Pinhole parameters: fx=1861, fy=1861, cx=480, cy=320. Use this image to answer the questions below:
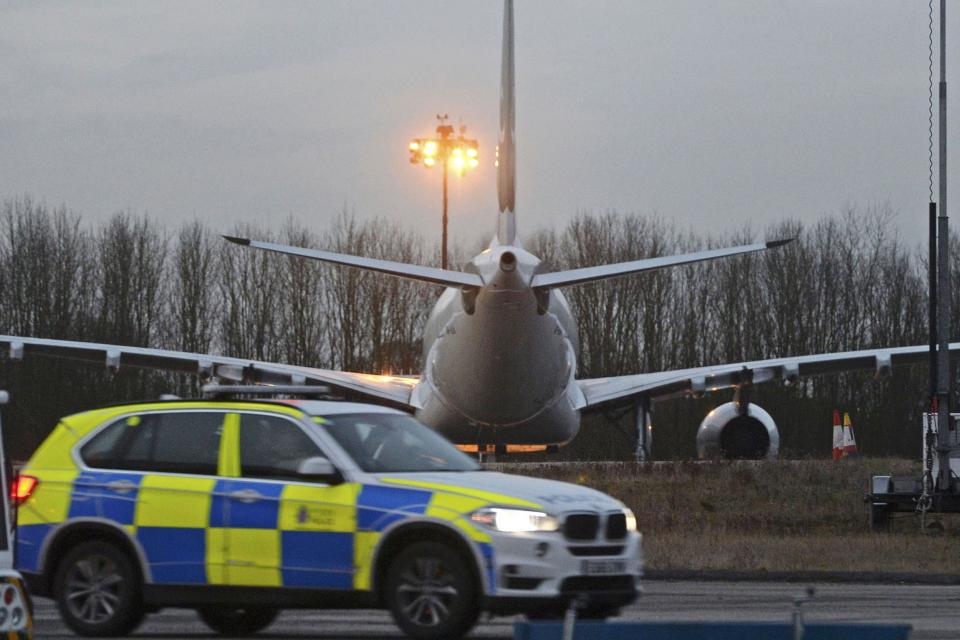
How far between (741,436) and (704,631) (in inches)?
1346

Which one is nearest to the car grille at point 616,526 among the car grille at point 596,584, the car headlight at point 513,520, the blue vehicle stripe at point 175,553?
the car grille at point 596,584

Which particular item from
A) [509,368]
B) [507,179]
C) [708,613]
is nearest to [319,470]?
[708,613]

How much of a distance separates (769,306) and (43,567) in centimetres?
7532

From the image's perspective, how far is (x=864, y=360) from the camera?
44094 millimetres

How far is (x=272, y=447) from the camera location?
12906 mm

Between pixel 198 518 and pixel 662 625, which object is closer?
pixel 662 625

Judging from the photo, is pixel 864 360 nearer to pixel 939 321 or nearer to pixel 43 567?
pixel 939 321

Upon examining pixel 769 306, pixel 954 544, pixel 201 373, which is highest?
pixel 769 306

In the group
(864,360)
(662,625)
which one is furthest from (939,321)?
(662,625)

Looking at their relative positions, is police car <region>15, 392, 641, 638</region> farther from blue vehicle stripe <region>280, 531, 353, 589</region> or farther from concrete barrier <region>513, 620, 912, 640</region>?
concrete barrier <region>513, 620, 912, 640</region>

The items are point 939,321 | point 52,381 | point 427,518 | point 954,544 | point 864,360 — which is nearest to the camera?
point 427,518

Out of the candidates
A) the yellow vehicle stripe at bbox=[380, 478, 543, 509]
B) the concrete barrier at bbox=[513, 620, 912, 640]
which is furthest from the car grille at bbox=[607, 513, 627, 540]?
the concrete barrier at bbox=[513, 620, 912, 640]

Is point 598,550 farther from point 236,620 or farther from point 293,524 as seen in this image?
point 236,620

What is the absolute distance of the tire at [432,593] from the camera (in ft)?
39.0
